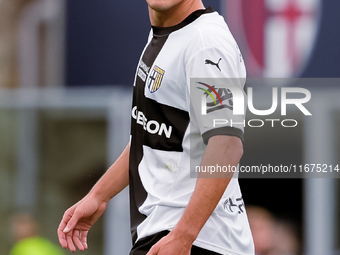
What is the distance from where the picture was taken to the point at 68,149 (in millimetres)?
7453

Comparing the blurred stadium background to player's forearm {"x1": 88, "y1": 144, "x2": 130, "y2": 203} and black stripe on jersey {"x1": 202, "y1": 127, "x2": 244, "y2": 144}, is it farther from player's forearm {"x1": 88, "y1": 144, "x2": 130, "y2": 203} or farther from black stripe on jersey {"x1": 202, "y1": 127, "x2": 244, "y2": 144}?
black stripe on jersey {"x1": 202, "y1": 127, "x2": 244, "y2": 144}

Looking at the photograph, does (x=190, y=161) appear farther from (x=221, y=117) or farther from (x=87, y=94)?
(x=87, y=94)

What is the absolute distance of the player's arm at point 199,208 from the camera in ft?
6.00

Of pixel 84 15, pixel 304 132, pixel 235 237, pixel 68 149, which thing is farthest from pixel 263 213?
pixel 235 237

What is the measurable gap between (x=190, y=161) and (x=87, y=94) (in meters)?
5.43

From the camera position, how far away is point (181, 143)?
6.87 ft

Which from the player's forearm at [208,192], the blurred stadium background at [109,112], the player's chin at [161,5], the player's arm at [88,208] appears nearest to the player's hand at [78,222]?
the player's arm at [88,208]

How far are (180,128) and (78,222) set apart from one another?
634 millimetres

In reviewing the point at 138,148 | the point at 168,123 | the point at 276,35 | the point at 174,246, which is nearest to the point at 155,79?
the point at 168,123

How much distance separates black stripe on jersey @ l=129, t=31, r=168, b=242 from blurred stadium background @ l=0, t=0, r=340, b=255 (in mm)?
4439

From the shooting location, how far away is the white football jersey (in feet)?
6.54

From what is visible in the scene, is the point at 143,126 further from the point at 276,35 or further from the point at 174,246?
the point at 276,35

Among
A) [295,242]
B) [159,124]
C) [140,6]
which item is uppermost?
[140,6]

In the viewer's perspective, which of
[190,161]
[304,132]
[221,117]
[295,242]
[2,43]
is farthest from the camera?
[2,43]
